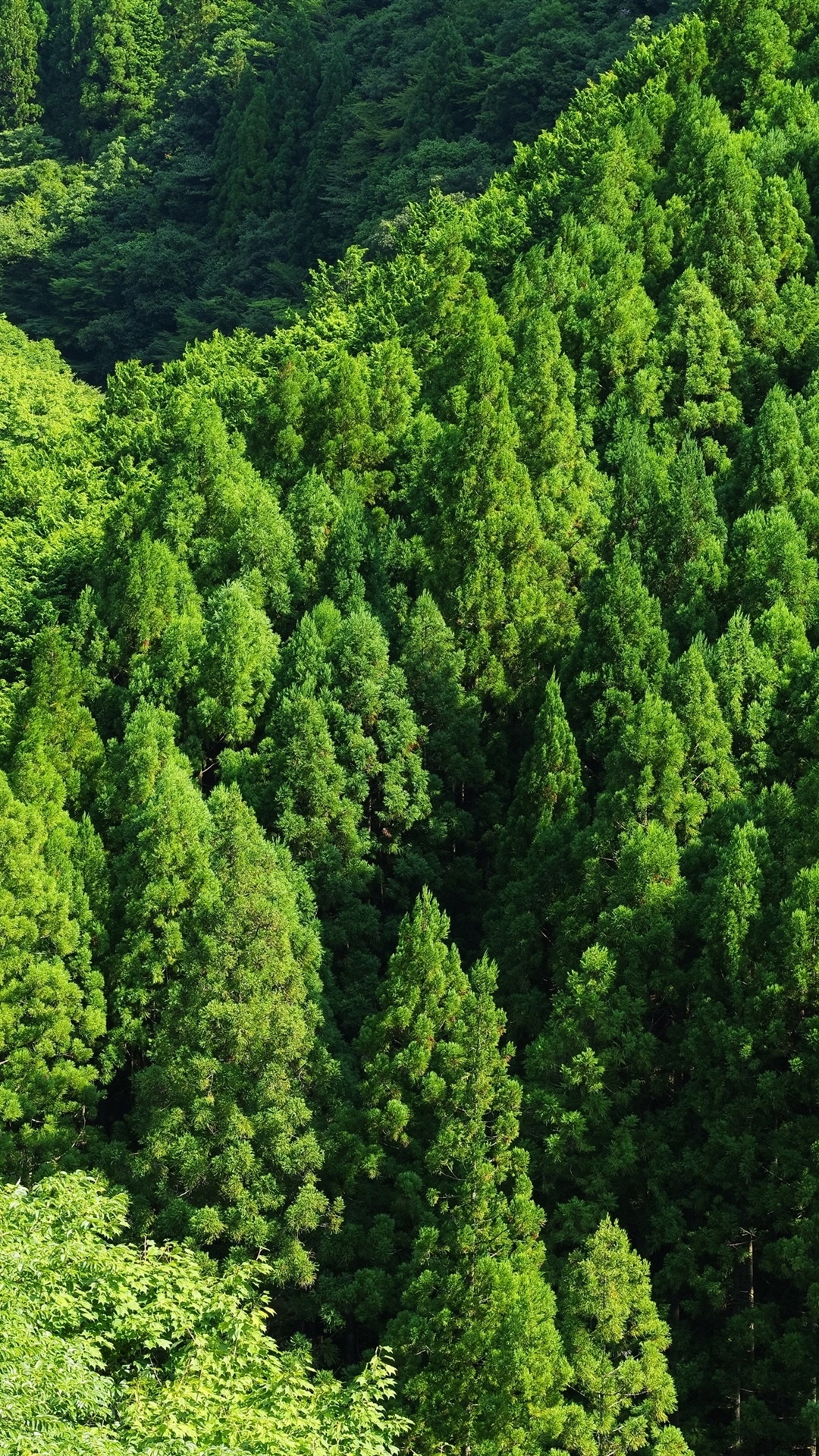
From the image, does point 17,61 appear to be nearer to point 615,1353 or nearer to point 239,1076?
point 239,1076

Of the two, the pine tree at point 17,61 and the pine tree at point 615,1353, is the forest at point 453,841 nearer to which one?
the pine tree at point 615,1353

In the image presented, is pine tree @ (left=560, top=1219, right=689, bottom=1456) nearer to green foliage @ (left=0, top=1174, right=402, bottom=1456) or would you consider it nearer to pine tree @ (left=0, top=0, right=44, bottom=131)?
green foliage @ (left=0, top=1174, right=402, bottom=1456)

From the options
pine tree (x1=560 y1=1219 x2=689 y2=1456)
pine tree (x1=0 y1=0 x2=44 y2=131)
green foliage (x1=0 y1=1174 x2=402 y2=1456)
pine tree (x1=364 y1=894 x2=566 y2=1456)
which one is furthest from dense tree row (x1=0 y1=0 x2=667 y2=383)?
green foliage (x1=0 y1=1174 x2=402 y2=1456)

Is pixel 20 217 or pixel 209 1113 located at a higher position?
pixel 20 217

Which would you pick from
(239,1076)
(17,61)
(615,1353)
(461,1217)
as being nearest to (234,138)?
(17,61)

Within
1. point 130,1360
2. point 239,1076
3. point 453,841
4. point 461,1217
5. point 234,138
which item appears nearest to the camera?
point 130,1360

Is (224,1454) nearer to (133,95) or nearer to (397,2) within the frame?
(397,2)

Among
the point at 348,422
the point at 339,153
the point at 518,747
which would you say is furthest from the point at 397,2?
the point at 518,747
